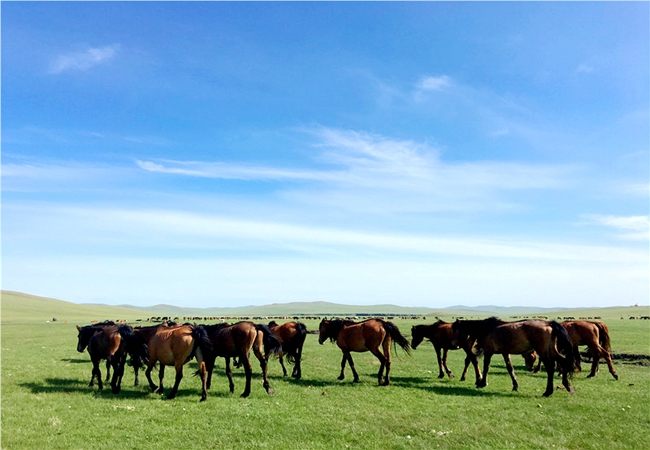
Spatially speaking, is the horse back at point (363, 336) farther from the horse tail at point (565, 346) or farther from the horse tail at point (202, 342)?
the horse tail at point (565, 346)

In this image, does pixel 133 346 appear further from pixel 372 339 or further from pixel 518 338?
pixel 518 338

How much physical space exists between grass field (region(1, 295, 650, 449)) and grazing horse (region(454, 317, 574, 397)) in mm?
734

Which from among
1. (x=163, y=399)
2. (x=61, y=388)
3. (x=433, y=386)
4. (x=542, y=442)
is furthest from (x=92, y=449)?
(x=433, y=386)

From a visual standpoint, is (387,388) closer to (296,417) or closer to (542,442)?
(296,417)

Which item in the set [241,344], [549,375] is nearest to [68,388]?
[241,344]

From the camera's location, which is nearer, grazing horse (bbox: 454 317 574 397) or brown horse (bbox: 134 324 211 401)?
brown horse (bbox: 134 324 211 401)

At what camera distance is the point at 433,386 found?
49.3 ft

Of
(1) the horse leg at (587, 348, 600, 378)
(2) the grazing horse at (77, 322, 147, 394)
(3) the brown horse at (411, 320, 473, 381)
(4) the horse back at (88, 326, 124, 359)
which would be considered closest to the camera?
(2) the grazing horse at (77, 322, 147, 394)

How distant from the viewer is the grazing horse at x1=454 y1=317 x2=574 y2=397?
13312 millimetres

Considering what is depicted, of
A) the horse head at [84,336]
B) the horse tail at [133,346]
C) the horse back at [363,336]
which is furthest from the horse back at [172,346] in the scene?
the horse back at [363,336]

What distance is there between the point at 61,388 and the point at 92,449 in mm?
7233

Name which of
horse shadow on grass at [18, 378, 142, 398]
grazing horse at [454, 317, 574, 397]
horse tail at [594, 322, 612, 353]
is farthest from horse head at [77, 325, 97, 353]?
horse tail at [594, 322, 612, 353]

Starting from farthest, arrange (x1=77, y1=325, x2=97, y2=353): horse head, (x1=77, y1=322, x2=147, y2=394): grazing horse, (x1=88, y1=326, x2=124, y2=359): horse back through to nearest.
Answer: (x1=77, y1=325, x2=97, y2=353): horse head
(x1=88, y1=326, x2=124, y2=359): horse back
(x1=77, y1=322, x2=147, y2=394): grazing horse

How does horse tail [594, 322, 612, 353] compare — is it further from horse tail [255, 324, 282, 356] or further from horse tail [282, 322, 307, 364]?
horse tail [255, 324, 282, 356]
